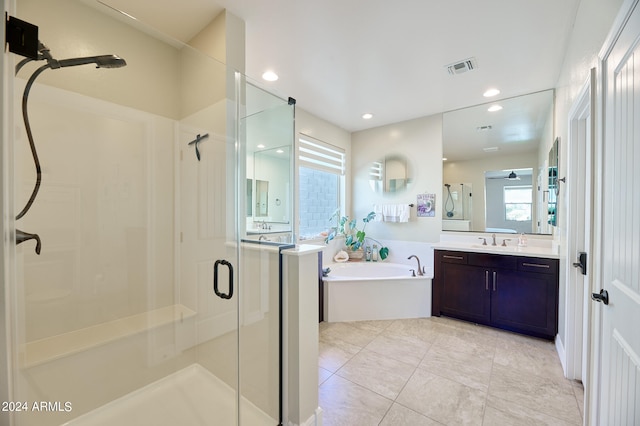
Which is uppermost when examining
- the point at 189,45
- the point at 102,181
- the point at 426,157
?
the point at 189,45

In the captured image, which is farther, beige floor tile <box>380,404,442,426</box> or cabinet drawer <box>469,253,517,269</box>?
cabinet drawer <box>469,253,517,269</box>

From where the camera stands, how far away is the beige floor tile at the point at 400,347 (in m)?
2.27

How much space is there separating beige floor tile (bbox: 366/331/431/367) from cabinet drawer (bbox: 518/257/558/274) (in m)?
1.27

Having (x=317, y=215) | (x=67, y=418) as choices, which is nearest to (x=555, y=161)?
(x=317, y=215)

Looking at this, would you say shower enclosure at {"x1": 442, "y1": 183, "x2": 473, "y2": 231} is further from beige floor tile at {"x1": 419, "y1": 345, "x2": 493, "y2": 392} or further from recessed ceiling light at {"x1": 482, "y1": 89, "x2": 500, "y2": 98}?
beige floor tile at {"x1": 419, "y1": 345, "x2": 493, "y2": 392}

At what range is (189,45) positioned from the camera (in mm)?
2062

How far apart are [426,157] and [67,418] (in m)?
4.22

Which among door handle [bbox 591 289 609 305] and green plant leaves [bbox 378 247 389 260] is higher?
door handle [bbox 591 289 609 305]

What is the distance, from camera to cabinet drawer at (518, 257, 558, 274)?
8.16 feet

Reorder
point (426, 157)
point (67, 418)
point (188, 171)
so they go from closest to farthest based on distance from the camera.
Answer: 1. point (67, 418)
2. point (188, 171)
3. point (426, 157)

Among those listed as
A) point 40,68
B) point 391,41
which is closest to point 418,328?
point 391,41

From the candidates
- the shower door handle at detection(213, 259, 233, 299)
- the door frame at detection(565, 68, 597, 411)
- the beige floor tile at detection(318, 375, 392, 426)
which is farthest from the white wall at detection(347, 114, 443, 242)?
the shower door handle at detection(213, 259, 233, 299)

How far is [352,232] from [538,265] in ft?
7.87

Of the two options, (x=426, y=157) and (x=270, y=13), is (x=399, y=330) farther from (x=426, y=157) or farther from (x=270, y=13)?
(x=270, y=13)
